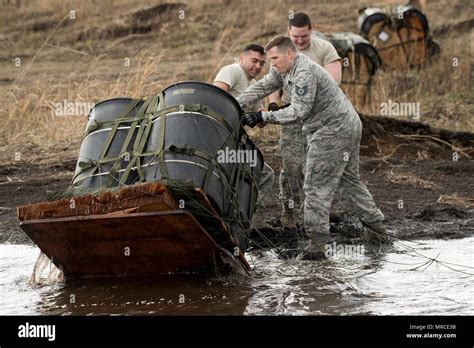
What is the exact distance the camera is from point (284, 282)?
26.4 feet

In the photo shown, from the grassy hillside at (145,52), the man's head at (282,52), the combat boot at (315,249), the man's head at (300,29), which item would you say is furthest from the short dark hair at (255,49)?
the grassy hillside at (145,52)

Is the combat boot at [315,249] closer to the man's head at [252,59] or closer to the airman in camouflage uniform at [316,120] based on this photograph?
the airman in camouflage uniform at [316,120]

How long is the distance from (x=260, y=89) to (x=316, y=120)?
58 centimetres

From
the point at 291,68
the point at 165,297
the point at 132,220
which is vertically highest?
the point at 291,68

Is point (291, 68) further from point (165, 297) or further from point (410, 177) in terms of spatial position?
point (410, 177)

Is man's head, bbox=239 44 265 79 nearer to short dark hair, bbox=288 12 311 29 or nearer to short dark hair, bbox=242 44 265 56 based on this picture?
short dark hair, bbox=242 44 265 56

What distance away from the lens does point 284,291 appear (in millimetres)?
7770

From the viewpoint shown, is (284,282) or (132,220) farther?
(284,282)

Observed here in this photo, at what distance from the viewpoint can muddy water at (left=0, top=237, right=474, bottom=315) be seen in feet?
23.9

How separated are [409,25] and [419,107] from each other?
3.61 metres

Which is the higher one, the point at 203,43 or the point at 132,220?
the point at 203,43

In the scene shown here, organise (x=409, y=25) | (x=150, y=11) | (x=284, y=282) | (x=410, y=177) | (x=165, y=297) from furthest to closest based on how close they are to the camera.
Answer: (x=150, y=11)
(x=409, y=25)
(x=410, y=177)
(x=284, y=282)
(x=165, y=297)

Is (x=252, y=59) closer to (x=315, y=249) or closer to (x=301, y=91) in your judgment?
(x=301, y=91)

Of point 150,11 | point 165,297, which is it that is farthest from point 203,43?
point 165,297
